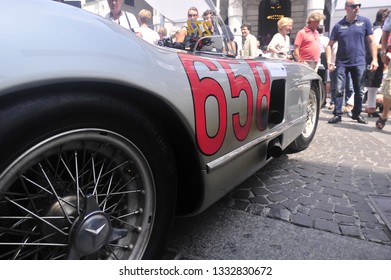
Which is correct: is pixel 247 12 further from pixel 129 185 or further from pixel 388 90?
pixel 129 185

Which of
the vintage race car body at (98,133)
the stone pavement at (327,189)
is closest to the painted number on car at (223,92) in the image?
the vintage race car body at (98,133)

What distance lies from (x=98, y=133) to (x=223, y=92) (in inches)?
28.9

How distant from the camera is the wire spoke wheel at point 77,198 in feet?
3.49

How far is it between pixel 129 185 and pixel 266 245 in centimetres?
96

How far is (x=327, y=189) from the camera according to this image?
2717mm

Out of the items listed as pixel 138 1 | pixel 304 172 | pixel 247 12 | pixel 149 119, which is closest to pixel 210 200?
pixel 149 119

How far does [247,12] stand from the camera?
21.5 meters

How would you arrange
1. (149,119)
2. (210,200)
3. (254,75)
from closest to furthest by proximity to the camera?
(149,119), (210,200), (254,75)

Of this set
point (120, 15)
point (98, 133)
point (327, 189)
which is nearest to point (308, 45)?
point (327, 189)

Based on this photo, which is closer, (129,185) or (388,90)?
(129,185)

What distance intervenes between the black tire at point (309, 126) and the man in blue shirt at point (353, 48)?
6.41 ft

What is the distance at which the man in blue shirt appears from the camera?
534 centimetres

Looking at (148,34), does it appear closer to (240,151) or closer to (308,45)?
(240,151)

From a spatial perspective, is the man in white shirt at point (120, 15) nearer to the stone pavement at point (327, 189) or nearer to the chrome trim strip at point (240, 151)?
the chrome trim strip at point (240, 151)
